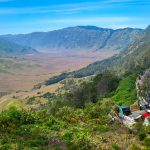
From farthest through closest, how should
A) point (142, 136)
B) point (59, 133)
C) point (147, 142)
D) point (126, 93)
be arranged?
1. point (126, 93)
2. point (59, 133)
3. point (142, 136)
4. point (147, 142)

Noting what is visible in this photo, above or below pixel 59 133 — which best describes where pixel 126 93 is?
below

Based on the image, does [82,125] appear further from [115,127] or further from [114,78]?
[114,78]

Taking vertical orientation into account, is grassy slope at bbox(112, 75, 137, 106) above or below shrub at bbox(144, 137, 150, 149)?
below

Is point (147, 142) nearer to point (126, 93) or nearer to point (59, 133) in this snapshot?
point (59, 133)

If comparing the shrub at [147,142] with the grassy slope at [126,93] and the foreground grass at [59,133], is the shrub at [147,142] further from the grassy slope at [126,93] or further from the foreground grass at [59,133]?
the grassy slope at [126,93]

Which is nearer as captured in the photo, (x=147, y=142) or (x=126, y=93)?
(x=147, y=142)

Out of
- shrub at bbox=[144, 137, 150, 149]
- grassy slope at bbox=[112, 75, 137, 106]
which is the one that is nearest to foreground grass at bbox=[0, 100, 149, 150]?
shrub at bbox=[144, 137, 150, 149]

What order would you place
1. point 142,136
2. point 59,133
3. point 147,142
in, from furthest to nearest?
point 59,133 < point 142,136 < point 147,142

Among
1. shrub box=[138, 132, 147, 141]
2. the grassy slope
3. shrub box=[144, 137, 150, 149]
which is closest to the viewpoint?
shrub box=[144, 137, 150, 149]

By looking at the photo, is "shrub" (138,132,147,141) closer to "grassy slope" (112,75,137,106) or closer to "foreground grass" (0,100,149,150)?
"foreground grass" (0,100,149,150)

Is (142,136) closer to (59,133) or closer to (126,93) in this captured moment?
(59,133)

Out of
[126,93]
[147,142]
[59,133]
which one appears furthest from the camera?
[126,93]

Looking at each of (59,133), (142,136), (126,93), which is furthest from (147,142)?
(126,93)

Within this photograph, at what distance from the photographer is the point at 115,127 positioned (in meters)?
37.5
